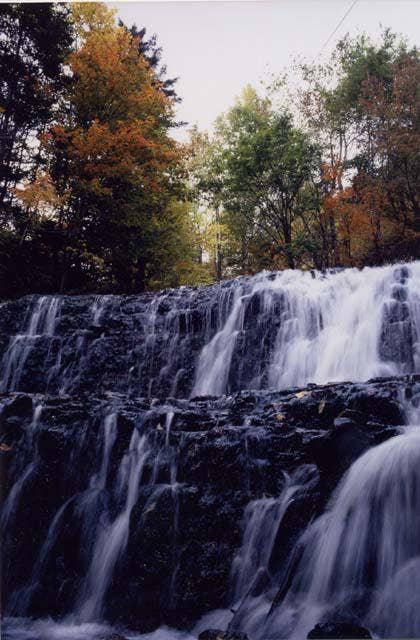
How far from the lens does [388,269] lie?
7.06 metres

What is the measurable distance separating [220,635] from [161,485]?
4.08 ft

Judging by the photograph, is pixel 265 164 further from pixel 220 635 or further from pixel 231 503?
pixel 220 635

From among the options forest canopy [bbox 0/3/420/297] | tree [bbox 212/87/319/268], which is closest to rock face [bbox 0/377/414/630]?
forest canopy [bbox 0/3/420/297]

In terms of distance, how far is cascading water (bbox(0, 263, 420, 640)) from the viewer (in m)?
2.76

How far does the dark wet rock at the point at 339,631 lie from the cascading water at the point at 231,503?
0.22ft

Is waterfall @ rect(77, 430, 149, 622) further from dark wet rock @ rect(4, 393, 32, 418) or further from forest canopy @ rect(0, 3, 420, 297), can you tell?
forest canopy @ rect(0, 3, 420, 297)

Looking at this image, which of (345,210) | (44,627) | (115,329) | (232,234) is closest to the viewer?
(44,627)

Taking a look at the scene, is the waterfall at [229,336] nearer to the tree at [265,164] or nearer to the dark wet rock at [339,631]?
the dark wet rock at [339,631]

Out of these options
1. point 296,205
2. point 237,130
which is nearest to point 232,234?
point 296,205

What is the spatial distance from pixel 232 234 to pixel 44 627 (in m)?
12.0

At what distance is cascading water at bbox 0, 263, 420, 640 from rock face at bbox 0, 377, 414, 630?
1 cm

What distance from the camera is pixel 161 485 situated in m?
3.81

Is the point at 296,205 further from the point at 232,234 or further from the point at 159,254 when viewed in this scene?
the point at 159,254

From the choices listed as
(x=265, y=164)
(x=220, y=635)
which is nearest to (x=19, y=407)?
(x=220, y=635)
